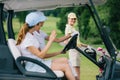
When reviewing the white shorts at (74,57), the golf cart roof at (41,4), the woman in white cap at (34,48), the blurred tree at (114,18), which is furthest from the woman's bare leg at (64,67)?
the blurred tree at (114,18)

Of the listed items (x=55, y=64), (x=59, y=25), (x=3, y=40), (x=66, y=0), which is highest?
(x=66, y=0)

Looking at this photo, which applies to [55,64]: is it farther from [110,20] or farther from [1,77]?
[110,20]

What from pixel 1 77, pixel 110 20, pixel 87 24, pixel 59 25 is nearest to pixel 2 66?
pixel 1 77

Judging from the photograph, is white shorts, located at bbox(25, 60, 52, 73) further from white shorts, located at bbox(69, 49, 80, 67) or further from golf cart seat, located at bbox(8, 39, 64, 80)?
white shorts, located at bbox(69, 49, 80, 67)

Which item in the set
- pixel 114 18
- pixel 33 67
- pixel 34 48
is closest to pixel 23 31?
pixel 34 48

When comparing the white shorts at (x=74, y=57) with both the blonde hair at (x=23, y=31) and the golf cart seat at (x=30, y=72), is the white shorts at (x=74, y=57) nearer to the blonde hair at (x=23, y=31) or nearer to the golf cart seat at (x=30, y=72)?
the blonde hair at (x=23, y=31)

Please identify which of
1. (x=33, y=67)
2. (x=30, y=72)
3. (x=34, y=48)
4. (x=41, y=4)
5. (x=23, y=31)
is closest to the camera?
(x=30, y=72)

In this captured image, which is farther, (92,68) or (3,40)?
(92,68)

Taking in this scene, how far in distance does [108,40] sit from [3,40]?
1.18 m

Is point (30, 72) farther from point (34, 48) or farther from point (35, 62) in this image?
point (34, 48)

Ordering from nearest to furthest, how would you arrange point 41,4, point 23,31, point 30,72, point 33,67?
point 30,72
point 33,67
point 23,31
point 41,4

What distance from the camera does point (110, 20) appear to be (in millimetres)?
24344

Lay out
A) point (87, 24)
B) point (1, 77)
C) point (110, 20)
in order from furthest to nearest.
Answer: point (87, 24), point (110, 20), point (1, 77)

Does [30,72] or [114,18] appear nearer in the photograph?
[30,72]
